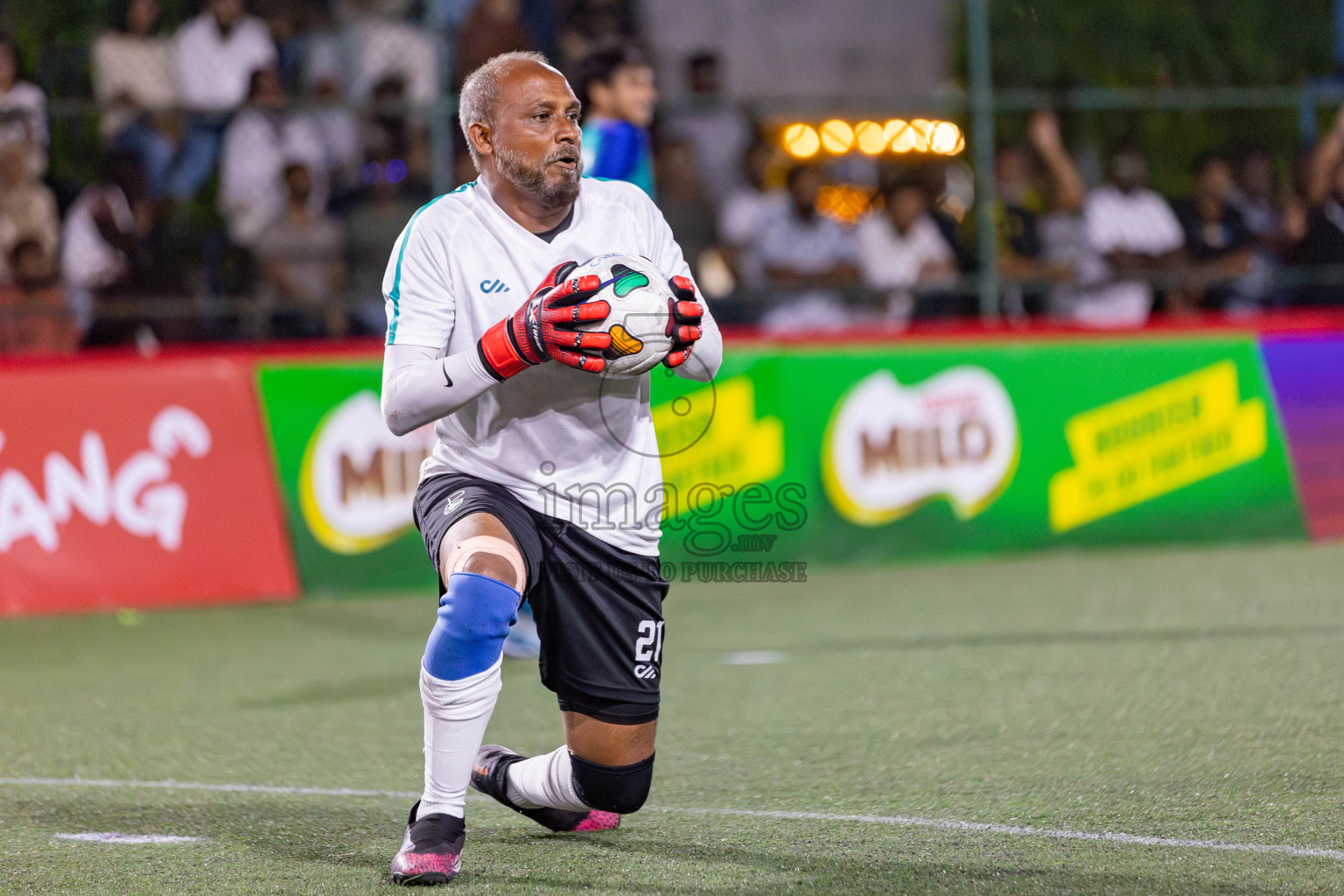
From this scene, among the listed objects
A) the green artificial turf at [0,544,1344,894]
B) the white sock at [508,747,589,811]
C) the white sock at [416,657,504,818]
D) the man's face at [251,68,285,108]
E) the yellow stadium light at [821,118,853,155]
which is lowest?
the green artificial turf at [0,544,1344,894]

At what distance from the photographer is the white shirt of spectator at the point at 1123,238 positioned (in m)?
11.7

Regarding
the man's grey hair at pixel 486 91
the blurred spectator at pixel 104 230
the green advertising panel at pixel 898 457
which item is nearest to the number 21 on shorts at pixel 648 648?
the man's grey hair at pixel 486 91

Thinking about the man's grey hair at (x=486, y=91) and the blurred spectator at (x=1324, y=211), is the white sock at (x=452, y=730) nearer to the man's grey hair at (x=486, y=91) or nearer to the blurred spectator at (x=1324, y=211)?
the man's grey hair at (x=486, y=91)

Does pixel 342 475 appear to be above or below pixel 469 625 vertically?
below

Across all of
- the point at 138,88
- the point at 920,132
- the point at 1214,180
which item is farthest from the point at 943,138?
the point at 138,88

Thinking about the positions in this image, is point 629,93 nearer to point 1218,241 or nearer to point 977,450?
point 977,450

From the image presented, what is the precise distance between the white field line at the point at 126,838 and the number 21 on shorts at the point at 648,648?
1.24m

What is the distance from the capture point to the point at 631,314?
3.72 m

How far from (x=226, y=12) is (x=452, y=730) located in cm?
788

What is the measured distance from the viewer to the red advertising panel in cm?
830

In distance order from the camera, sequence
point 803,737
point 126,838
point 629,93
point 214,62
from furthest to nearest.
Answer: point 214,62 → point 629,93 → point 803,737 → point 126,838

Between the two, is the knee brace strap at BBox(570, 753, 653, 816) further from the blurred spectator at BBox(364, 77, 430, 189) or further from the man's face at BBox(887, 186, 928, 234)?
the man's face at BBox(887, 186, 928, 234)

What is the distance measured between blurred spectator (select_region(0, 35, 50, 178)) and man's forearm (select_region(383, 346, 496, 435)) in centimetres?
713

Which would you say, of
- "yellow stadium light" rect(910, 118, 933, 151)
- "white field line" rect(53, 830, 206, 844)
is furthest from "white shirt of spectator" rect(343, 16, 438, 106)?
"white field line" rect(53, 830, 206, 844)
